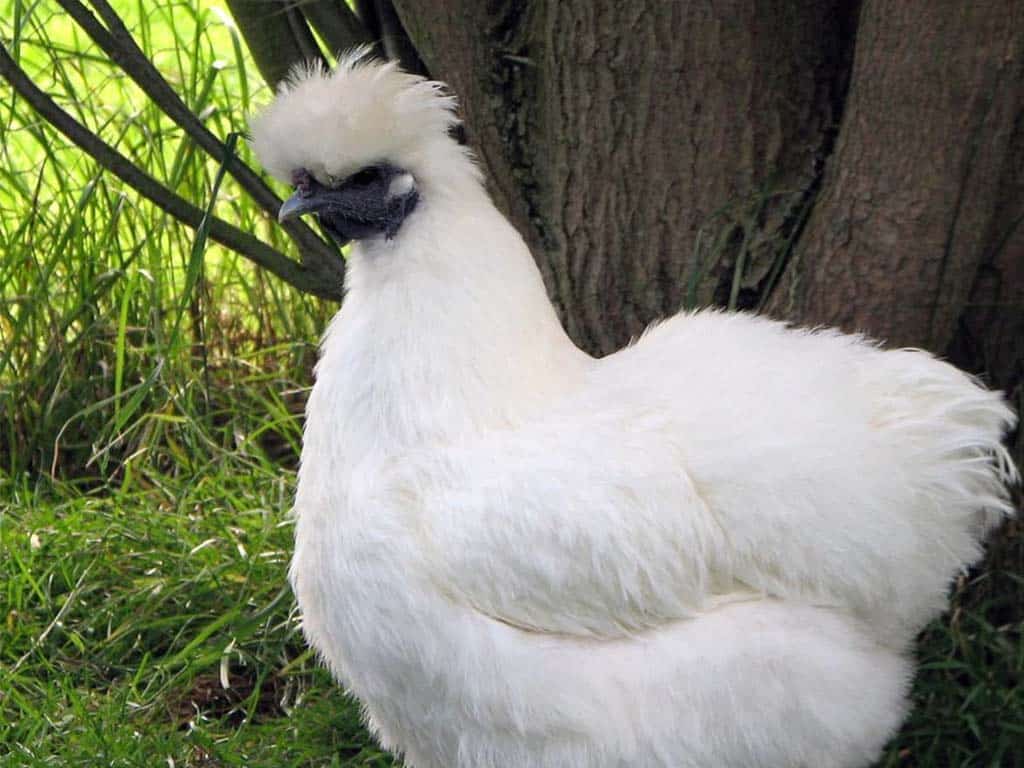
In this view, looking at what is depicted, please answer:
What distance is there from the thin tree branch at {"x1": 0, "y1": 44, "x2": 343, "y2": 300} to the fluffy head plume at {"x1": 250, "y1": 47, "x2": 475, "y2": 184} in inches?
28.4

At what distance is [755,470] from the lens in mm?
2824

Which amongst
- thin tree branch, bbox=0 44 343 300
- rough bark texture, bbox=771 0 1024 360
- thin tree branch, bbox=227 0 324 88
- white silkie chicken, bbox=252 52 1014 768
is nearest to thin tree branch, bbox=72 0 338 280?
thin tree branch, bbox=0 44 343 300

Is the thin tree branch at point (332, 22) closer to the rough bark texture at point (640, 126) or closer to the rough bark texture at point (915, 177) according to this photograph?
the rough bark texture at point (640, 126)

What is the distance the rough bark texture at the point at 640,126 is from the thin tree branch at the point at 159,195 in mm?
528

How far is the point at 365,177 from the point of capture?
290cm

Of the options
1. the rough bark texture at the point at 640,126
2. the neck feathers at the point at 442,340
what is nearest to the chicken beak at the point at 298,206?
the neck feathers at the point at 442,340

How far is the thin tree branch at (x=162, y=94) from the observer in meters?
3.52

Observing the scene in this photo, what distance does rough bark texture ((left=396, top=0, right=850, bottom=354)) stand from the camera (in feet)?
11.3

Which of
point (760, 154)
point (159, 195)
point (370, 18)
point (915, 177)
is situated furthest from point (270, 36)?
point (915, 177)

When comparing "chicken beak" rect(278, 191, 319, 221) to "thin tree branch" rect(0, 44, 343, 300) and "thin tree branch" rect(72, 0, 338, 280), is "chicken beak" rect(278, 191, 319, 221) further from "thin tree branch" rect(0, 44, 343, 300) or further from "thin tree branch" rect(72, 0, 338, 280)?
"thin tree branch" rect(0, 44, 343, 300)

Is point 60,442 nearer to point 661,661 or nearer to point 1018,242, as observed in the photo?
point 661,661

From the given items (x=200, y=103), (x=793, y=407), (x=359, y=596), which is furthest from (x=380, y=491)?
(x=200, y=103)

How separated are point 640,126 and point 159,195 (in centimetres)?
118

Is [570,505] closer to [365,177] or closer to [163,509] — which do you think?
[365,177]
